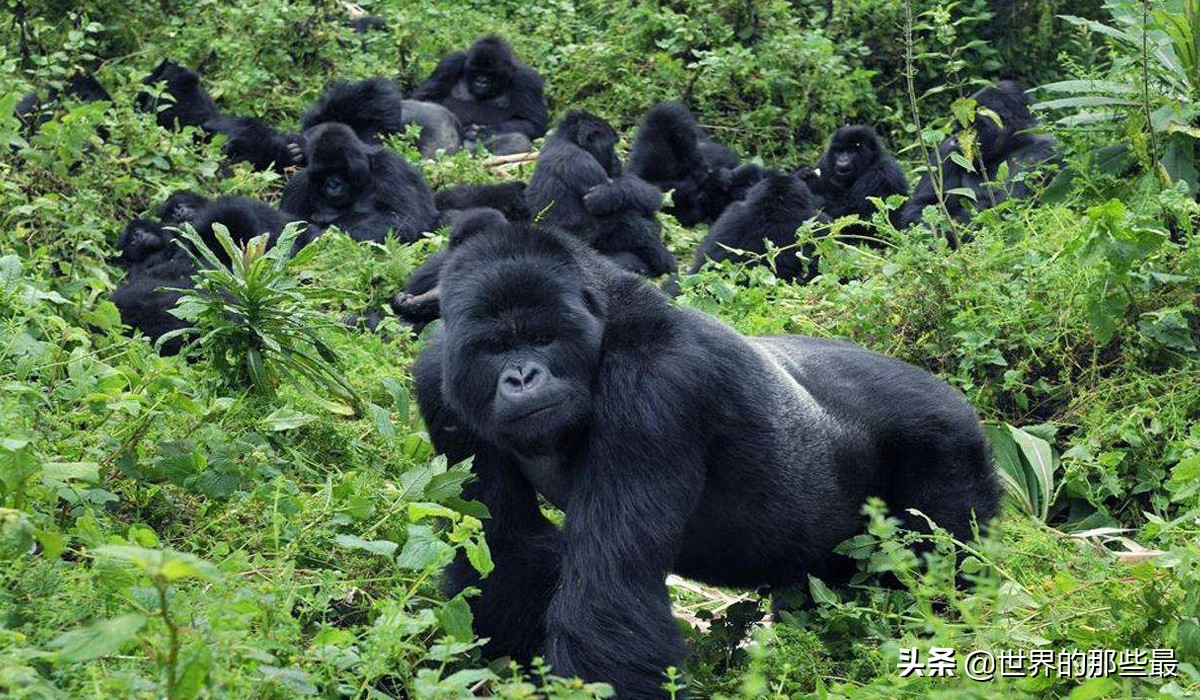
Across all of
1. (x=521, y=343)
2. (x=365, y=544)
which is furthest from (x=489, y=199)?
(x=365, y=544)

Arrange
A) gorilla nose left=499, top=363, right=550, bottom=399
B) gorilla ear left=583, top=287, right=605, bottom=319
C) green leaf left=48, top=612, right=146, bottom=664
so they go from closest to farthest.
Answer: green leaf left=48, top=612, right=146, bottom=664, gorilla nose left=499, top=363, right=550, bottom=399, gorilla ear left=583, top=287, right=605, bottom=319

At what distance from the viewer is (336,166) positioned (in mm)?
9242

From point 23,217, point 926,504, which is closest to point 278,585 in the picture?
point 926,504

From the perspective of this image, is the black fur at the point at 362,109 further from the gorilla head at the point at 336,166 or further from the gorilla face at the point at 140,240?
the gorilla face at the point at 140,240

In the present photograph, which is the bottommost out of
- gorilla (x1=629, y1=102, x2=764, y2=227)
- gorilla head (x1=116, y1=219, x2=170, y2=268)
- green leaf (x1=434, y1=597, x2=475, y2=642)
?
gorilla (x1=629, y1=102, x2=764, y2=227)

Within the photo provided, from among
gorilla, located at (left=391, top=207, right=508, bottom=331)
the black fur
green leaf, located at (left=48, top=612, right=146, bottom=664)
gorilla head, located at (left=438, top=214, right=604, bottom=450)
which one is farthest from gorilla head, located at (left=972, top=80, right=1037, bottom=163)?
green leaf, located at (left=48, top=612, right=146, bottom=664)

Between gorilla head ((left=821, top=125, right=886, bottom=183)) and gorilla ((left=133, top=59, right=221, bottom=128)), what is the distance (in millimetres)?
4202

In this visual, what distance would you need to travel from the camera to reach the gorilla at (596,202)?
9.26 meters

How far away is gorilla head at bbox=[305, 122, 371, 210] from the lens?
9227 millimetres

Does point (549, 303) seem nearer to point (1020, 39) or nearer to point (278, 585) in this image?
point (278, 585)

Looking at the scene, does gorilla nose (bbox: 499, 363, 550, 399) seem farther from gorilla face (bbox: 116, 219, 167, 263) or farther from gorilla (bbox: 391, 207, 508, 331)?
gorilla face (bbox: 116, 219, 167, 263)

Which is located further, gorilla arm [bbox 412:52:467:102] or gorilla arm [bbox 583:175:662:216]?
gorilla arm [bbox 412:52:467:102]

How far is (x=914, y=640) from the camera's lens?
3201 mm

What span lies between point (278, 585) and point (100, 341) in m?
2.33
